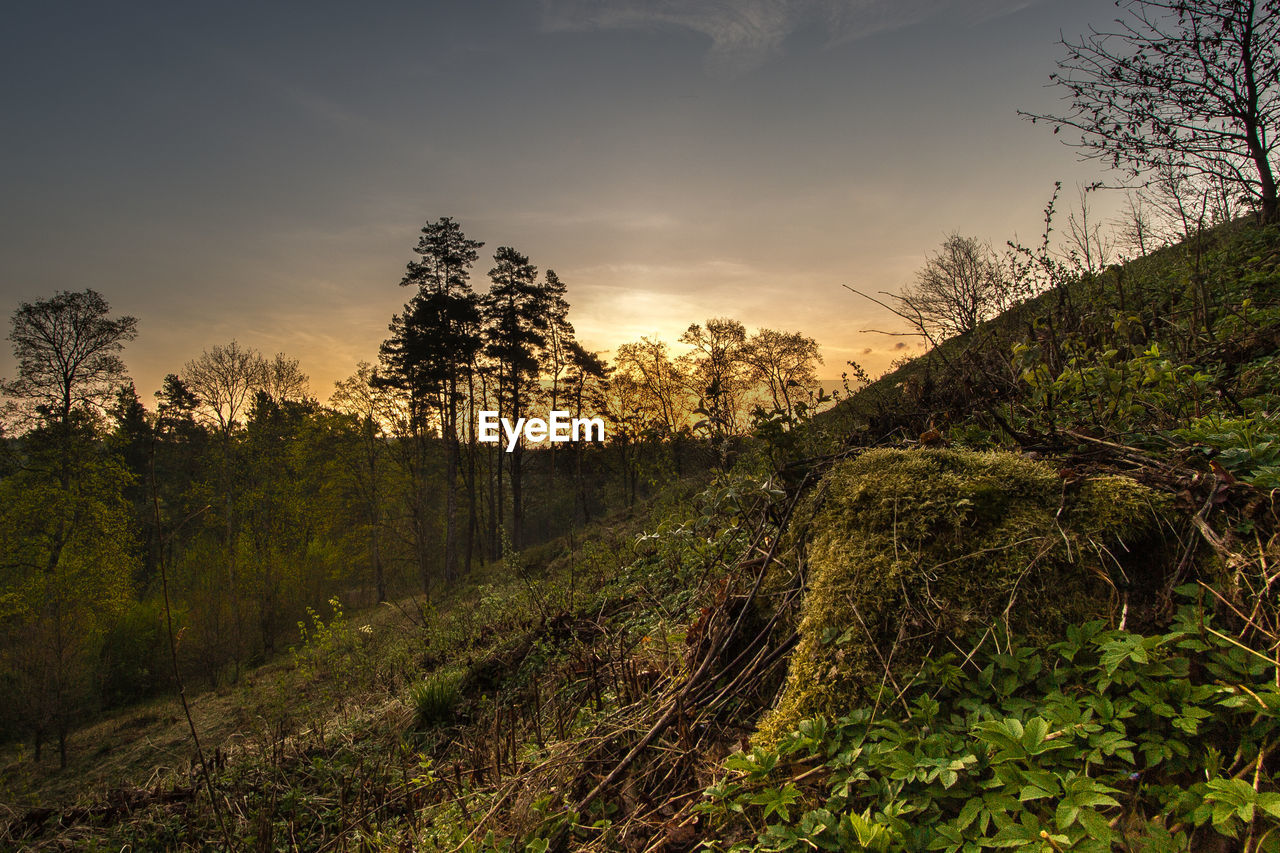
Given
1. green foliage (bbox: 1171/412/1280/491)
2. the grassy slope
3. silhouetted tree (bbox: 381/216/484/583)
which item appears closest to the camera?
green foliage (bbox: 1171/412/1280/491)

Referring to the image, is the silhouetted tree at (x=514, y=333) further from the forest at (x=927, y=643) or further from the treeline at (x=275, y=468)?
the forest at (x=927, y=643)

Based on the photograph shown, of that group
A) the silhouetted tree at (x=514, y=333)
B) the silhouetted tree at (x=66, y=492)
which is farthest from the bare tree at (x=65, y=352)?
the silhouetted tree at (x=514, y=333)

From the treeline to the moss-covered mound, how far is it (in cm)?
1088

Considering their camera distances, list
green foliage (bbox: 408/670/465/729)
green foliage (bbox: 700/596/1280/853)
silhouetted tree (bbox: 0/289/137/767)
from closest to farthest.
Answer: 1. green foliage (bbox: 700/596/1280/853)
2. green foliage (bbox: 408/670/465/729)
3. silhouetted tree (bbox: 0/289/137/767)

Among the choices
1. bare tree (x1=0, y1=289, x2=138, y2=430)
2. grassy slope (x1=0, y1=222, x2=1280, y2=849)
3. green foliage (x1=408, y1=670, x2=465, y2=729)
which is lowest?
green foliage (x1=408, y1=670, x2=465, y2=729)

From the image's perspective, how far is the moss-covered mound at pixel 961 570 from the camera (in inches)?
63.6

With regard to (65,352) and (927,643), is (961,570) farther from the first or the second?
(65,352)

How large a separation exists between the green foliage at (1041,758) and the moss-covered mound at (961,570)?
93mm

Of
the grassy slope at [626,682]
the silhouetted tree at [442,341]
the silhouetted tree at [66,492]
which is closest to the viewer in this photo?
the grassy slope at [626,682]

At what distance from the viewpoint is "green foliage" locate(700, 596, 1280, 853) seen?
114 centimetres

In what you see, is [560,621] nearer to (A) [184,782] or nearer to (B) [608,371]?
(A) [184,782]

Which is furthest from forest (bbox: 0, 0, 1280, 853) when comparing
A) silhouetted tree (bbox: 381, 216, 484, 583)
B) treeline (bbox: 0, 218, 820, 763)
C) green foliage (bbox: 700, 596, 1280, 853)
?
silhouetted tree (bbox: 381, 216, 484, 583)

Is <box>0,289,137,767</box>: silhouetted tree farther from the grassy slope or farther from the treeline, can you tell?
the grassy slope

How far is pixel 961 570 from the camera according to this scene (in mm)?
1742
